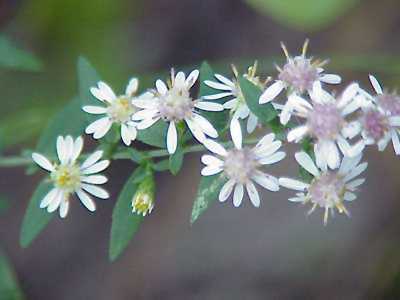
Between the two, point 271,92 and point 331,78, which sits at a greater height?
point 331,78

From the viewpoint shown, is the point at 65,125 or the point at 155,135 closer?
the point at 155,135

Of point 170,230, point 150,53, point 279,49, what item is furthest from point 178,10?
point 170,230

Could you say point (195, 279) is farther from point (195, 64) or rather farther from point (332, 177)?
point (332, 177)

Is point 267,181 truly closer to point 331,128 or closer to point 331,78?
point 331,128

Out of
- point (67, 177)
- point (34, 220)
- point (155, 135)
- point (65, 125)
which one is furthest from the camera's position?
point (65, 125)

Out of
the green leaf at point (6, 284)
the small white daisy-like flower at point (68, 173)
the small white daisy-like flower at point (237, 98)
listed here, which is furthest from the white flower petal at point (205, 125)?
the green leaf at point (6, 284)

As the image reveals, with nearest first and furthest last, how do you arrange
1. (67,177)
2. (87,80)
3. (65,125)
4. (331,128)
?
1. (331,128)
2. (67,177)
3. (87,80)
4. (65,125)

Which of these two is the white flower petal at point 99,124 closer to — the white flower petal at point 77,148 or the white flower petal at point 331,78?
the white flower petal at point 77,148

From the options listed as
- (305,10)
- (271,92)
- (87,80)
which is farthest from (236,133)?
(305,10)
